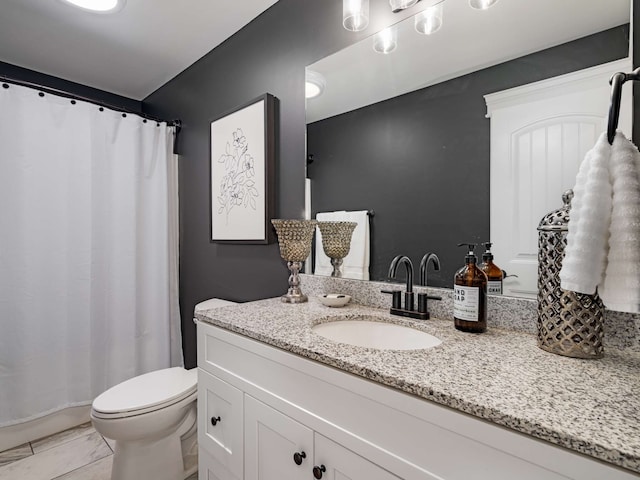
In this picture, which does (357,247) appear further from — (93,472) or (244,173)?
(93,472)

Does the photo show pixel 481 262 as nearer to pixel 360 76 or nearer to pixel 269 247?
pixel 360 76

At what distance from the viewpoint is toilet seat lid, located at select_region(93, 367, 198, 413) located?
143 centimetres

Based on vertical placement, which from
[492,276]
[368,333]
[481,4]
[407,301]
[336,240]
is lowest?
[368,333]

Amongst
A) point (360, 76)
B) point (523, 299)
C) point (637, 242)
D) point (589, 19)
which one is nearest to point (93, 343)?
point (360, 76)

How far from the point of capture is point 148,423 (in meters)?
1.42

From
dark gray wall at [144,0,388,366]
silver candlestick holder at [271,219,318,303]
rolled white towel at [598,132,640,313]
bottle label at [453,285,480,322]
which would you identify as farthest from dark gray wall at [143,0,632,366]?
bottle label at [453,285,480,322]

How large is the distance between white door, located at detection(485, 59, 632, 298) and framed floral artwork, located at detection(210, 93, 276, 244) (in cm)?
110

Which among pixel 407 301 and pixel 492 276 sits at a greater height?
pixel 492 276

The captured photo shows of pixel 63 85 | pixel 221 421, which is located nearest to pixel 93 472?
pixel 221 421

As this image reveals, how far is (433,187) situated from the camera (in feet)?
3.88

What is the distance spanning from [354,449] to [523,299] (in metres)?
0.64

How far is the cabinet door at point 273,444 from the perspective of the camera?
0.83 m

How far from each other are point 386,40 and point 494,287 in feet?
3.39

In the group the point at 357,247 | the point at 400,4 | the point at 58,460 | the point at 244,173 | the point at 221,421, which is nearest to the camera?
the point at 221,421
